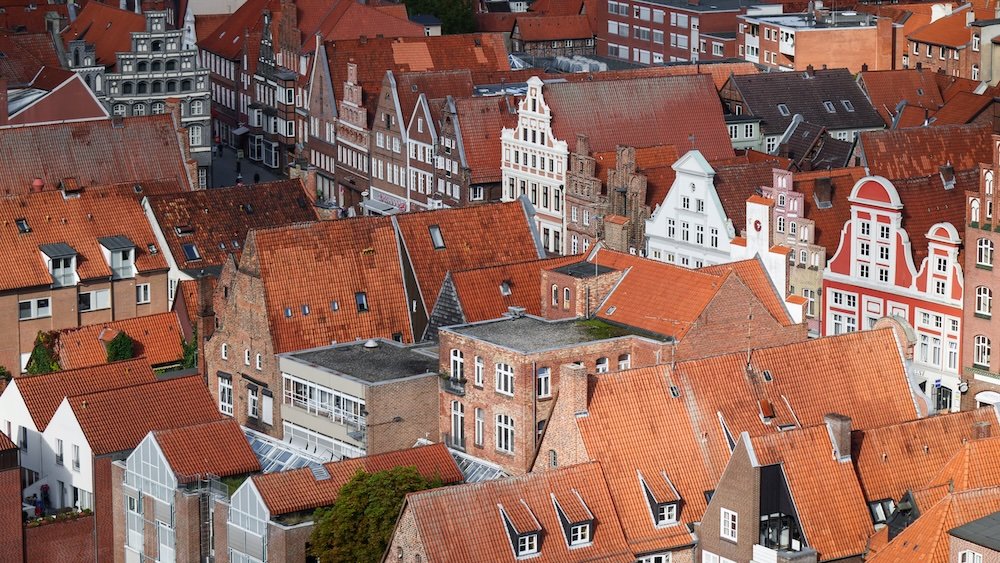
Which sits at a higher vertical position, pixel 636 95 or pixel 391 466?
pixel 636 95

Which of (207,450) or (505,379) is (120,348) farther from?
(505,379)

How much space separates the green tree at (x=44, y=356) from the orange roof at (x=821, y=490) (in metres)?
50.4

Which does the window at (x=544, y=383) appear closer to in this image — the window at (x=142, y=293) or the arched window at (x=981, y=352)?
the arched window at (x=981, y=352)

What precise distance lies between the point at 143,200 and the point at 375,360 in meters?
35.3

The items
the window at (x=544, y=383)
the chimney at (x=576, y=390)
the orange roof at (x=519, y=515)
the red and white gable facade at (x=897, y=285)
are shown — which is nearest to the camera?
the orange roof at (x=519, y=515)

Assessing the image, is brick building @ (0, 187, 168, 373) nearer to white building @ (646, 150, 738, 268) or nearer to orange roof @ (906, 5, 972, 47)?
white building @ (646, 150, 738, 268)

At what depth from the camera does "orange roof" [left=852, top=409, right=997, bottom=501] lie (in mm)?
Result: 102438

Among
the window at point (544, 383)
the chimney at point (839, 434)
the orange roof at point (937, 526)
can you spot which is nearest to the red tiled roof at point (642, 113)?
the window at point (544, 383)

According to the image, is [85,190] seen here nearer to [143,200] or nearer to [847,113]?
[143,200]

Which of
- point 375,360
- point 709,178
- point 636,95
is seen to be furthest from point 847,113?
→ point 375,360

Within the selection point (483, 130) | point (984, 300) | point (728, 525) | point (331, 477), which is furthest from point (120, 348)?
point (728, 525)

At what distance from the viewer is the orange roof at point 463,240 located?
416 feet

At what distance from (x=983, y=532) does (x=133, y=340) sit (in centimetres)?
5838

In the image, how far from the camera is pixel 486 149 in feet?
521
